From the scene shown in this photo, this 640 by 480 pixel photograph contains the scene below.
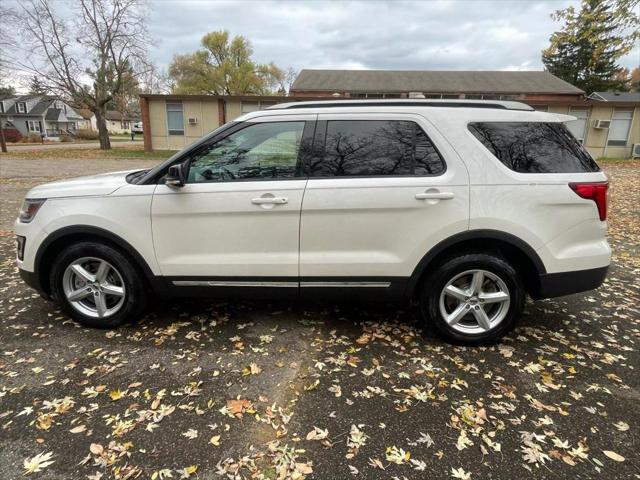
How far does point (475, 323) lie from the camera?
11.1 ft

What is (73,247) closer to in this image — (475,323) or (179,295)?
(179,295)

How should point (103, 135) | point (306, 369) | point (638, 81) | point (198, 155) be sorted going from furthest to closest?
point (638, 81) < point (103, 135) < point (198, 155) < point (306, 369)

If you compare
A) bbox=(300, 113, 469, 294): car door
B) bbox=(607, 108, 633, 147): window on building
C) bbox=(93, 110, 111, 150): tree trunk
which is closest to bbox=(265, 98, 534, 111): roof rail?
bbox=(300, 113, 469, 294): car door

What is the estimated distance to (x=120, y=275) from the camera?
3.42 m

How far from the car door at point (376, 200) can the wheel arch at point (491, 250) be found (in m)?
0.06

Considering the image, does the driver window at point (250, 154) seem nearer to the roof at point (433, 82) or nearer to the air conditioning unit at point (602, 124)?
the air conditioning unit at point (602, 124)

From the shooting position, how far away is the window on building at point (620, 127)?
72.5 feet

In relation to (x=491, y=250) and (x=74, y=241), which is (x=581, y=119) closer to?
(x=491, y=250)

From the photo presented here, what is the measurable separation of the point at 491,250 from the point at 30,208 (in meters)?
3.88

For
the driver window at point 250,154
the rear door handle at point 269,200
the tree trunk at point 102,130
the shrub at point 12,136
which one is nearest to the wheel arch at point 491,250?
the rear door handle at point 269,200

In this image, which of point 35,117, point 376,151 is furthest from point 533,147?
point 35,117

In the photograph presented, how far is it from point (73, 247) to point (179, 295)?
973 millimetres

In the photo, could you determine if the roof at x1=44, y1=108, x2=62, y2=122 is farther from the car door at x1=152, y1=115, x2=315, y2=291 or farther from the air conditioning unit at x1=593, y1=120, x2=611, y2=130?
the car door at x1=152, y1=115, x2=315, y2=291

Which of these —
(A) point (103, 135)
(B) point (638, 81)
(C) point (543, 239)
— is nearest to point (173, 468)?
(C) point (543, 239)
